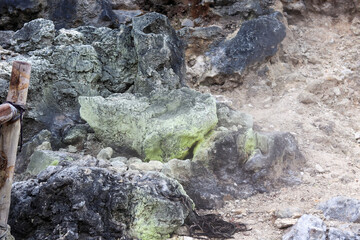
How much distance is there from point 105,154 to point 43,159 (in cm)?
86

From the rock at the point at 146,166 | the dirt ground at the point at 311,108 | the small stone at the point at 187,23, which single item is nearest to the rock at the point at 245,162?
the dirt ground at the point at 311,108

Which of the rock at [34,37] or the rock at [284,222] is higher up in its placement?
the rock at [34,37]

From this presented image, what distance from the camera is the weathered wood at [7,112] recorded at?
275cm

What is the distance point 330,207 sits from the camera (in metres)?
4.19

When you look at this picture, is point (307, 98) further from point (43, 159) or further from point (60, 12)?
point (60, 12)

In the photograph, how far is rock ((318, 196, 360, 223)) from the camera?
13.1ft

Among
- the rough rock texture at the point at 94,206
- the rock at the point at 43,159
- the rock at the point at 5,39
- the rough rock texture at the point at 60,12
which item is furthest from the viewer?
the rough rock texture at the point at 60,12

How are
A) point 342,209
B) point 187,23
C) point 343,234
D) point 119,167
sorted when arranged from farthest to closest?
point 187,23 → point 119,167 → point 342,209 → point 343,234

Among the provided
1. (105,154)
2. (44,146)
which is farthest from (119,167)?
(44,146)

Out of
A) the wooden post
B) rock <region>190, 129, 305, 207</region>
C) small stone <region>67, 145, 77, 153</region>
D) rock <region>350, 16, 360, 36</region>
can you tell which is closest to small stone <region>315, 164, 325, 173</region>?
rock <region>190, 129, 305, 207</region>

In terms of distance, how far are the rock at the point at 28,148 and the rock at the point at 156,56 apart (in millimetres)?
1865

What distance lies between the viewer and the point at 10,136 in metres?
2.93

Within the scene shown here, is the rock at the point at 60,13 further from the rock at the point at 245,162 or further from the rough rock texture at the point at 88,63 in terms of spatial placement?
the rock at the point at 245,162

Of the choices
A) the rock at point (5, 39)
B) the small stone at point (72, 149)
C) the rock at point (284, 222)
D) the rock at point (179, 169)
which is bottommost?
the small stone at point (72, 149)
